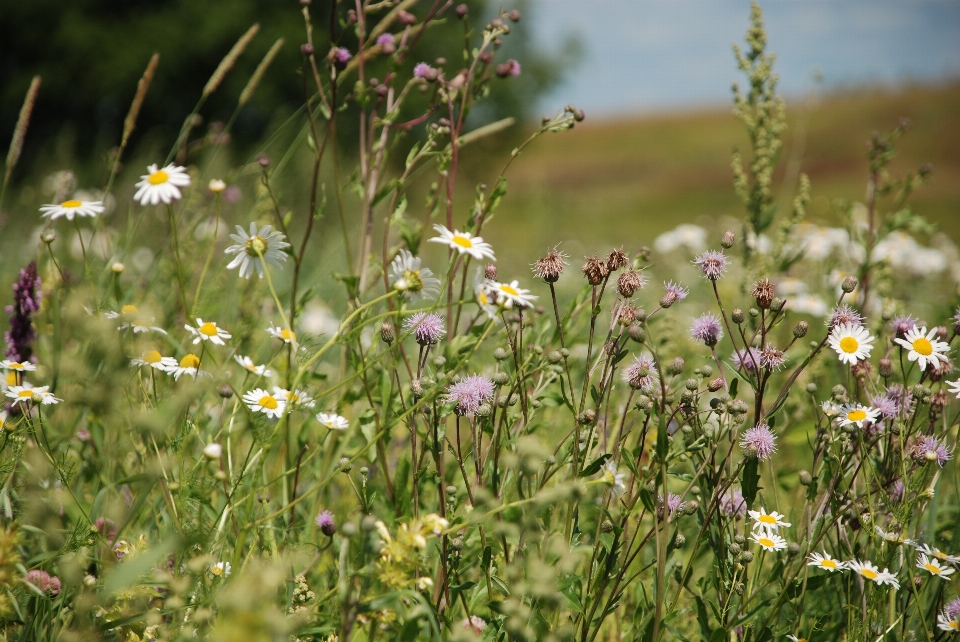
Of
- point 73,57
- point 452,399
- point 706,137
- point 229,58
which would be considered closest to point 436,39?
point 73,57

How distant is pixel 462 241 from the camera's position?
1.19 metres

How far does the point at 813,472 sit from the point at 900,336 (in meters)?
0.35

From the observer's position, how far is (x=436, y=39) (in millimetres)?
14602

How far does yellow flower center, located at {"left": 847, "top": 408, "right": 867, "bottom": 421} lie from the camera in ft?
3.97

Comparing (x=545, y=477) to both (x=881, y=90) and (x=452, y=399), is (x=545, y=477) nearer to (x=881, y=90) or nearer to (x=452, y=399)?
(x=452, y=399)

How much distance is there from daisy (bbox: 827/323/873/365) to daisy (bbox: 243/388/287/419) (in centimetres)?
97

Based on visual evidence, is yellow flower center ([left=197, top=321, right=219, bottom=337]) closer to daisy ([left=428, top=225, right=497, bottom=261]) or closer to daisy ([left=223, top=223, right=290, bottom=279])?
daisy ([left=223, top=223, right=290, bottom=279])

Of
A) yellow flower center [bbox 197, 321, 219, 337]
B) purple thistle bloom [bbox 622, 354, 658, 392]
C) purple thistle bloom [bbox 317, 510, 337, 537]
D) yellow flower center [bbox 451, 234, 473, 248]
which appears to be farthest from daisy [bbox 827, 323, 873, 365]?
yellow flower center [bbox 197, 321, 219, 337]

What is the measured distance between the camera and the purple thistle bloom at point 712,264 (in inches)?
49.6

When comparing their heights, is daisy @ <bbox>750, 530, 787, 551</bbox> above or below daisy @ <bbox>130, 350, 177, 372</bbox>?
below

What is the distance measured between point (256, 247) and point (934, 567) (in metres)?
1.30

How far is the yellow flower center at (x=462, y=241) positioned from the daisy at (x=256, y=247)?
35 centimetres

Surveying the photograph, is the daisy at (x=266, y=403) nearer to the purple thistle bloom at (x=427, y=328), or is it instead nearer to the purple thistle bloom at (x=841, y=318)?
the purple thistle bloom at (x=427, y=328)

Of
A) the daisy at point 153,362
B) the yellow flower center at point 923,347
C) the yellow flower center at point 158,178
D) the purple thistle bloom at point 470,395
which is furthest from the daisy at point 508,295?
the yellow flower center at point 923,347
